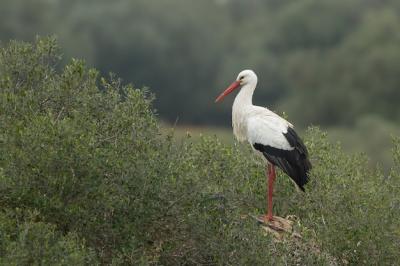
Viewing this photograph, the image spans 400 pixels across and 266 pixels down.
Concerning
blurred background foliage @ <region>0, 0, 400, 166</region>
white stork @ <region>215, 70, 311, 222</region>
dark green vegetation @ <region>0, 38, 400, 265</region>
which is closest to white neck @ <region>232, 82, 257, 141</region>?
white stork @ <region>215, 70, 311, 222</region>

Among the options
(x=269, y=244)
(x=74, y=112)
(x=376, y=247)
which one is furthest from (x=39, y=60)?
(x=376, y=247)

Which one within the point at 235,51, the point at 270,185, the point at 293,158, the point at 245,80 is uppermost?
the point at 235,51

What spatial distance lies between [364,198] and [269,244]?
1.37 m

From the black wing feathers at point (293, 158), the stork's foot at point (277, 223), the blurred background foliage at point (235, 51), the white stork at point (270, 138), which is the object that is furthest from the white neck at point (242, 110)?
the blurred background foliage at point (235, 51)

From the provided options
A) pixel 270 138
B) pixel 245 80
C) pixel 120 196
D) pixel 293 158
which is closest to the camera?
pixel 120 196

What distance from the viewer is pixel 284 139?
13.9 m

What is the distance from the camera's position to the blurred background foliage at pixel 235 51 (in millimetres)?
68188

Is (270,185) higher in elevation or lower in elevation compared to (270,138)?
lower

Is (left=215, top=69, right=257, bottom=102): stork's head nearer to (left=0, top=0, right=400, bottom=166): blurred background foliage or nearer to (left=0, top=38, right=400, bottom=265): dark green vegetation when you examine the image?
(left=0, top=38, right=400, bottom=265): dark green vegetation

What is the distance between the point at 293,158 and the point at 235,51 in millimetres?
78752

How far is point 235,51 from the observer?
302ft

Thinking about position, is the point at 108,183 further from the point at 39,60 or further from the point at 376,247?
the point at 376,247

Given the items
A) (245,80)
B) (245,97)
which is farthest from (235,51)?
(245,97)

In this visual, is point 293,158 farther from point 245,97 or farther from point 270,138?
point 245,97
